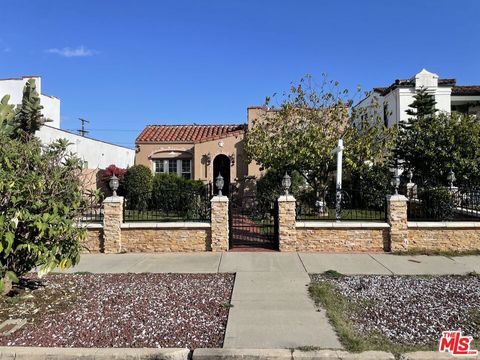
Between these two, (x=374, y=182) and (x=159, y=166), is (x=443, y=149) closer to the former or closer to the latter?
(x=374, y=182)

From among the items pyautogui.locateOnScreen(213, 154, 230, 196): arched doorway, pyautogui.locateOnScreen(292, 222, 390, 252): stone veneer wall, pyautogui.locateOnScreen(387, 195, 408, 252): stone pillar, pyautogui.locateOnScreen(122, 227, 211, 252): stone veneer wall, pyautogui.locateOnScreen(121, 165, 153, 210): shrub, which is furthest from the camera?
pyautogui.locateOnScreen(213, 154, 230, 196): arched doorway

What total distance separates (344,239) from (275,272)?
2817 millimetres

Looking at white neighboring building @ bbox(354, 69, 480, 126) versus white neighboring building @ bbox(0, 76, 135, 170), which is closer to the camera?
white neighboring building @ bbox(0, 76, 135, 170)

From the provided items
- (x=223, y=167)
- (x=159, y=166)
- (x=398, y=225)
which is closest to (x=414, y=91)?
(x=223, y=167)

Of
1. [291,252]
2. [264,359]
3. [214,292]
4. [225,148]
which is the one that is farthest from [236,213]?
[264,359]

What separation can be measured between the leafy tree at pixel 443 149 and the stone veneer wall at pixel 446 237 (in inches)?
171

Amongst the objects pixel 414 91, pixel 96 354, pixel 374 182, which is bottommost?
pixel 96 354

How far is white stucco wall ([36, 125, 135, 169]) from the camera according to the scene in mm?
18594

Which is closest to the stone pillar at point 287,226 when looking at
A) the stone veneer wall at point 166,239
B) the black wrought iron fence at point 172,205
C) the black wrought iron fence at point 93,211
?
the stone veneer wall at point 166,239

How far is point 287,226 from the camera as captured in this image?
9.54m

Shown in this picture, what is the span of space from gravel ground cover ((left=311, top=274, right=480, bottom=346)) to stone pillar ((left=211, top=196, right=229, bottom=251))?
9.64ft

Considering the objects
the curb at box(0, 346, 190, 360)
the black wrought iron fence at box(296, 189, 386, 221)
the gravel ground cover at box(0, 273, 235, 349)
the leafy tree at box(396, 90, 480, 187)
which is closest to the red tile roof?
the leafy tree at box(396, 90, 480, 187)

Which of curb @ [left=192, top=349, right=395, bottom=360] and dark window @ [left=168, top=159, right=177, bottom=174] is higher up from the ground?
dark window @ [left=168, top=159, right=177, bottom=174]

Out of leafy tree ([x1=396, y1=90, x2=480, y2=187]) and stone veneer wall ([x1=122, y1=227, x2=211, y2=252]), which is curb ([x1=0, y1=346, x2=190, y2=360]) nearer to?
stone veneer wall ([x1=122, y1=227, x2=211, y2=252])
